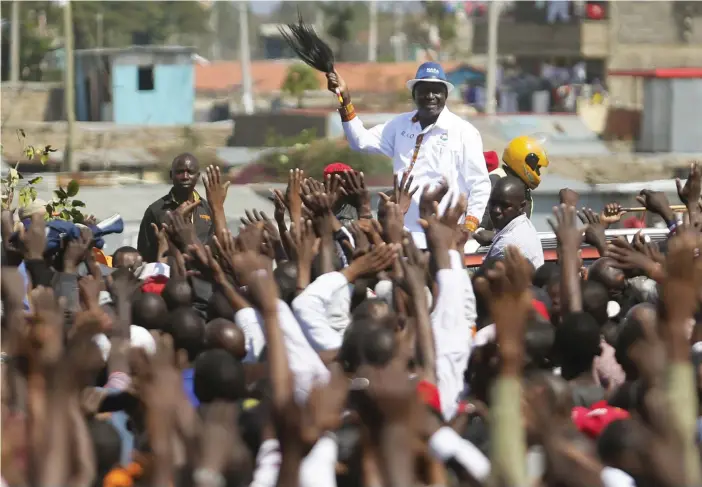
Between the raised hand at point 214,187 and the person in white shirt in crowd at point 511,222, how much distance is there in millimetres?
1254

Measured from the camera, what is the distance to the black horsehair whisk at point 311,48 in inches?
300

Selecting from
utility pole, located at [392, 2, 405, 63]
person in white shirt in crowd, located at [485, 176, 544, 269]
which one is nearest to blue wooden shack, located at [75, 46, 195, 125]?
person in white shirt in crowd, located at [485, 176, 544, 269]

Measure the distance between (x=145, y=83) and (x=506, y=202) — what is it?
34105mm

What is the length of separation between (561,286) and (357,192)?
1.48 metres

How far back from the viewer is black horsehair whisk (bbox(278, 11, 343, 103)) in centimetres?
761

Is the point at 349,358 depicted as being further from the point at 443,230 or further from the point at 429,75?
the point at 429,75

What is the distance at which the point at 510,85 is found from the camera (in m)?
45.7

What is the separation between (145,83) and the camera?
3994 centimetres

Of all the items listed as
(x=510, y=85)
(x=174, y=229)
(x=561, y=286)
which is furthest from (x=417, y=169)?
(x=510, y=85)

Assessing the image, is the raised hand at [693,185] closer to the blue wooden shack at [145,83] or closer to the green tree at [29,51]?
the blue wooden shack at [145,83]

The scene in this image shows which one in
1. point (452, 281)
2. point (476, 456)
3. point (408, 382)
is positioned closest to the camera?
point (408, 382)

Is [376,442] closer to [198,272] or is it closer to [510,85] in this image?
[198,272]

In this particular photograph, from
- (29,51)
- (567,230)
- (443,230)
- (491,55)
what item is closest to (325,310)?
(443,230)

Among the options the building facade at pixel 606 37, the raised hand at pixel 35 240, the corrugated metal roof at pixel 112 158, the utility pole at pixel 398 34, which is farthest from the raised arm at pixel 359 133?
the utility pole at pixel 398 34
